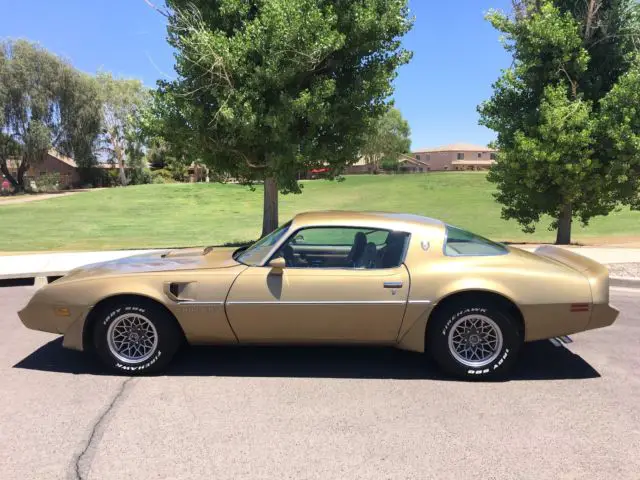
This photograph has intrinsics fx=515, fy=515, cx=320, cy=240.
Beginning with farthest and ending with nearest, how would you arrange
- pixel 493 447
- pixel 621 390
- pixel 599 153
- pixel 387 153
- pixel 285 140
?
pixel 387 153 → pixel 599 153 → pixel 285 140 → pixel 621 390 → pixel 493 447

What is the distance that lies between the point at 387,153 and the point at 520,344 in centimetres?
8666

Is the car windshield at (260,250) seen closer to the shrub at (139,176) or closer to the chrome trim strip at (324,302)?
the chrome trim strip at (324,302)

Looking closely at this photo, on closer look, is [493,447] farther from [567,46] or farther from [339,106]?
[567,46]

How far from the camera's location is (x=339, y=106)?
11875 millimetres

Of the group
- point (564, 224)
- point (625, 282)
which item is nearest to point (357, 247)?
point (625, 282)

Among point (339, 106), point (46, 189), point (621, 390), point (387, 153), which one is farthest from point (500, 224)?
point (387, 153)

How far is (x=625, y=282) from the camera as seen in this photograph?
828 cm

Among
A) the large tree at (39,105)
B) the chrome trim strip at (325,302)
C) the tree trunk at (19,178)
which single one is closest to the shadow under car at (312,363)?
the chrome trim strip at (325,302)

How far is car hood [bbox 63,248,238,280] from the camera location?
A: 4355mm

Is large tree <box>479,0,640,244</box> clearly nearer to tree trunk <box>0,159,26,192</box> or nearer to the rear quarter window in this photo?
the rear quarter window

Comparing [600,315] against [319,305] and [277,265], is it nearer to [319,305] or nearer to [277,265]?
[319,305]

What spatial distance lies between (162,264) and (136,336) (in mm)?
656

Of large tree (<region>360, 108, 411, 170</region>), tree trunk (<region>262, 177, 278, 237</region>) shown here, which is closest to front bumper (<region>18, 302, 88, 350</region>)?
tree trunk (<region>262, 177, 278, 237</region>)

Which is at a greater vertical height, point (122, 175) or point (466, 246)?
point (122, 175)
